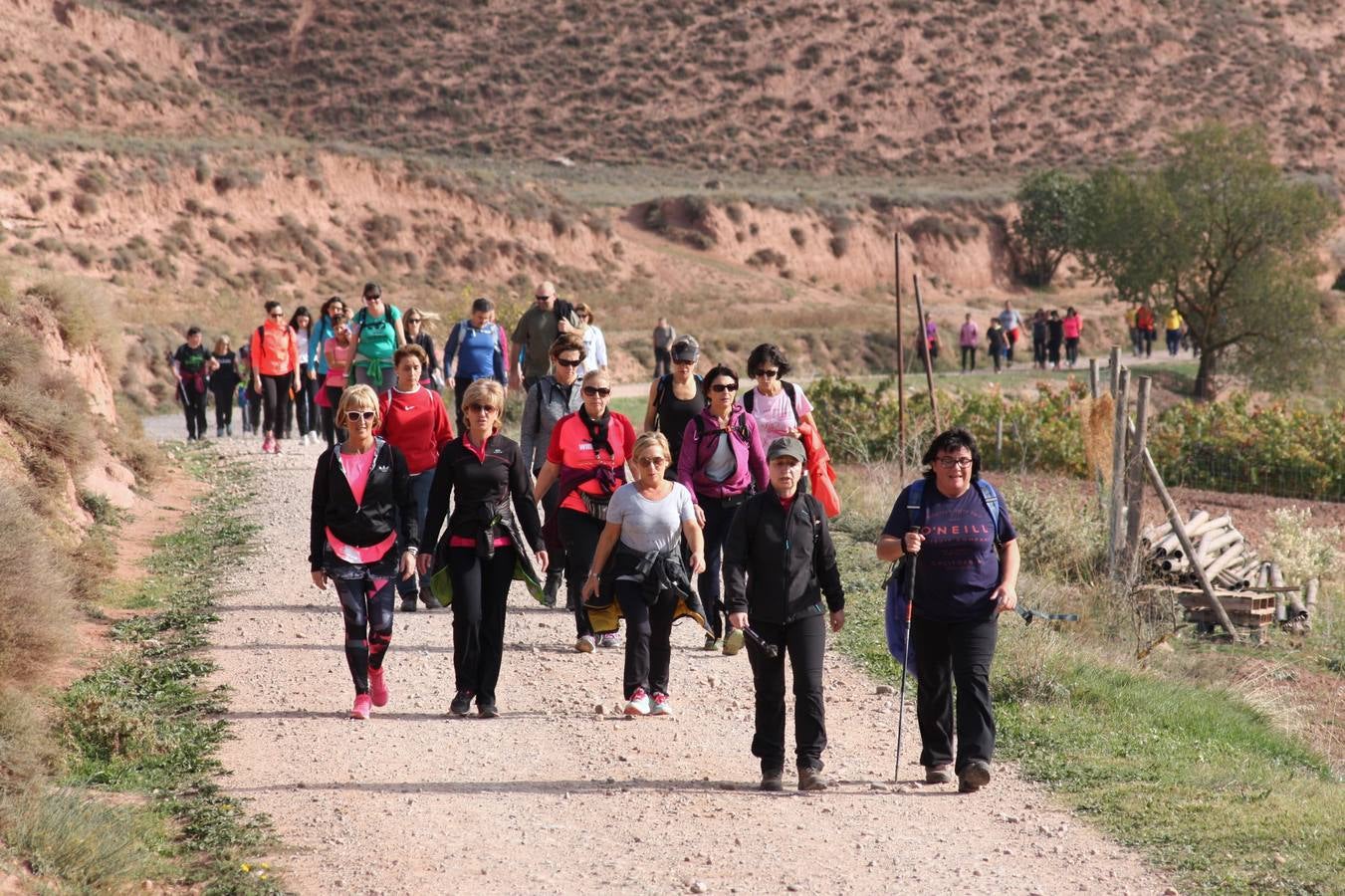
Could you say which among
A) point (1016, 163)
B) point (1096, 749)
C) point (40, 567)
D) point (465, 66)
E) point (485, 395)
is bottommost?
A: point (1096, 749)

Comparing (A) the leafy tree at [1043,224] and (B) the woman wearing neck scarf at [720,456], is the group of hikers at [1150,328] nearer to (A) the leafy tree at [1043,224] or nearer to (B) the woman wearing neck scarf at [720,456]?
(A) the leafy tree at [1043,224]

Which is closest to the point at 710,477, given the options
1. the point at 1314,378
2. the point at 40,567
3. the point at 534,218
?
the point at 40,567

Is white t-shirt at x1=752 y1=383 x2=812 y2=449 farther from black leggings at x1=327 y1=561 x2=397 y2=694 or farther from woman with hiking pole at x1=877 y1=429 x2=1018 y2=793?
black leggings at x1=327 y1=561 x2=397 y2=694

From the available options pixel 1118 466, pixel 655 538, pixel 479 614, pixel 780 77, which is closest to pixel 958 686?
pixel 655 538

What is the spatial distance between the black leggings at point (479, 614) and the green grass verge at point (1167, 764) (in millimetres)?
2737

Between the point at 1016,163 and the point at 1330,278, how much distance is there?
19.0m

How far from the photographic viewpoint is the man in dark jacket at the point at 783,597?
7.11 metres

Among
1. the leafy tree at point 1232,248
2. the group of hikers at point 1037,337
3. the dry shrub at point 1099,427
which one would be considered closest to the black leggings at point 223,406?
the dry shrub at point 1099,427

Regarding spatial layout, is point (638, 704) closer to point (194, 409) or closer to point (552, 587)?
point (552, 587)

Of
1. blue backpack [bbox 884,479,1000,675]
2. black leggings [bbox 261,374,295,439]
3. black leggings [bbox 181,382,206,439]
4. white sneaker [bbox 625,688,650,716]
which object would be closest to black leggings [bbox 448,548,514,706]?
white sneaker [bbox 625,688,650,716]

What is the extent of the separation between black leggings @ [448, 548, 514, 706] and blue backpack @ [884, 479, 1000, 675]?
6.72ft

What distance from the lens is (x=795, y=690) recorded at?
23.7 feet

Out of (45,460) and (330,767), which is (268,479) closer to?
(45,460)

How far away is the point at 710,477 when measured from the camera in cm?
910
